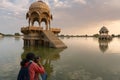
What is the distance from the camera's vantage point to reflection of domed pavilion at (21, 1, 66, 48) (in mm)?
30830

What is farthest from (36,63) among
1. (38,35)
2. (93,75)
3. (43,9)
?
(43,9)

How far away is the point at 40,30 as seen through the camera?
3425 cm

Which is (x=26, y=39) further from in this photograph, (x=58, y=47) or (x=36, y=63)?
(x=36, y=63)

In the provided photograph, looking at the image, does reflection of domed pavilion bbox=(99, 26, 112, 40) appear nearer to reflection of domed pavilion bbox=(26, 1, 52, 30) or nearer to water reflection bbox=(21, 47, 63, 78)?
reflection of domed pavilion bbox=(26, 1, 52, 30)

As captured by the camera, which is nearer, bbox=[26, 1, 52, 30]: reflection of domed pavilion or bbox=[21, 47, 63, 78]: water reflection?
bbox=[21, 47, 63, 78]: water reflection

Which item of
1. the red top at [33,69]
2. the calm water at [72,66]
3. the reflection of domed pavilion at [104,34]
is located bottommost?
the calm water at [72,66]

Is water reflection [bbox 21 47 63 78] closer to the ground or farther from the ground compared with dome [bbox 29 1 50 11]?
closer to the ground

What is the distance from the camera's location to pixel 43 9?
36688mm

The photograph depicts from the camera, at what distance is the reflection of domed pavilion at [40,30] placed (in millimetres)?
30830

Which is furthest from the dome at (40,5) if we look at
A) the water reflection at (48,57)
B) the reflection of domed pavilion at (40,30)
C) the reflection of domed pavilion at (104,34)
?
the reflection of domed pavilion at (104,34)

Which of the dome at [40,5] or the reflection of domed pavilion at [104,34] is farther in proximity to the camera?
the reflection of domed pavilion at [104,34]

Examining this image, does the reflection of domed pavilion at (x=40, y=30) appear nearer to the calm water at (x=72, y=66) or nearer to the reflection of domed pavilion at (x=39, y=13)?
the reflection of domed pavilion at (x=39, y=13)

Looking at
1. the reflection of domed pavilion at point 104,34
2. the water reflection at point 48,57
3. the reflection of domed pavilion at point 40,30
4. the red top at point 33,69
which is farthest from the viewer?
the reflection of domed pavilion at point 104,34

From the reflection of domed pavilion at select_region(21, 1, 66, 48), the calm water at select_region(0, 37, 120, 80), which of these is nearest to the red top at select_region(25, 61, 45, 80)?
the calm water at select_region(0, 37, 120, 80)
